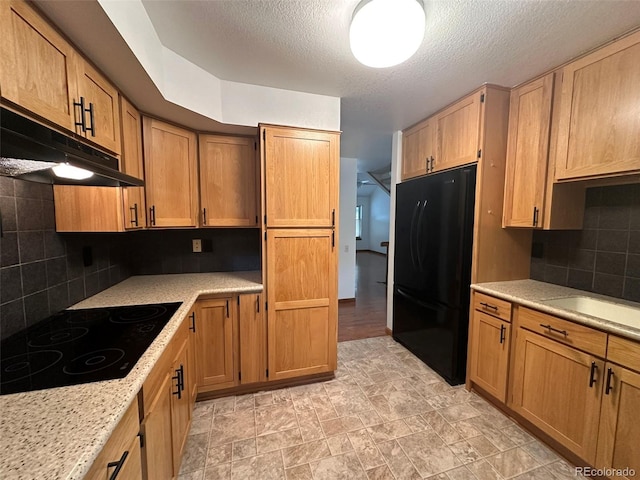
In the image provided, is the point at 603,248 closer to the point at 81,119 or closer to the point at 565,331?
the point at 565,331

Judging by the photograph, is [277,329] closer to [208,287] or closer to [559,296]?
[208,287]

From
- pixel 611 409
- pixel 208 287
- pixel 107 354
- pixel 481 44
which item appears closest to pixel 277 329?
pixel 208 287

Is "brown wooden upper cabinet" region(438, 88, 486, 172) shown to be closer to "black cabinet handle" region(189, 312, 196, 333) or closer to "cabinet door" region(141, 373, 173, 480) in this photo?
"black cabinet handle" region(189, 312, 196, 333)

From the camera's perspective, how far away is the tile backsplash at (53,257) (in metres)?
1.17

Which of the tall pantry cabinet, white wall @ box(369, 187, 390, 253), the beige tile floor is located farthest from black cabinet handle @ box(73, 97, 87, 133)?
white wall @ box(369, 187, 390, 253)

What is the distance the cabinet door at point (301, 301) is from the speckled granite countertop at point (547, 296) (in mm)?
1217

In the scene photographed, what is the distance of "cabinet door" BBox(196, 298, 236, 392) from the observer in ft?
6.59

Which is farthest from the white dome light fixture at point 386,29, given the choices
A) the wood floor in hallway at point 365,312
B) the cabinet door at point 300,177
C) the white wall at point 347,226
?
the white wall at point 347,226

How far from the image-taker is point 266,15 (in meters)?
1.35

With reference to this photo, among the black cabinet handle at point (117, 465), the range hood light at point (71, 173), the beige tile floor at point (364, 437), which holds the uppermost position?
the range hood light at point (71, 173)

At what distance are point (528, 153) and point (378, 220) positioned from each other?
840 centimetres

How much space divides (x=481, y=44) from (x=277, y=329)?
2377mm

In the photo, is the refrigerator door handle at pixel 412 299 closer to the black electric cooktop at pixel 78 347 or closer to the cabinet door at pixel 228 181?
the cabinet door at pixel 228 181
